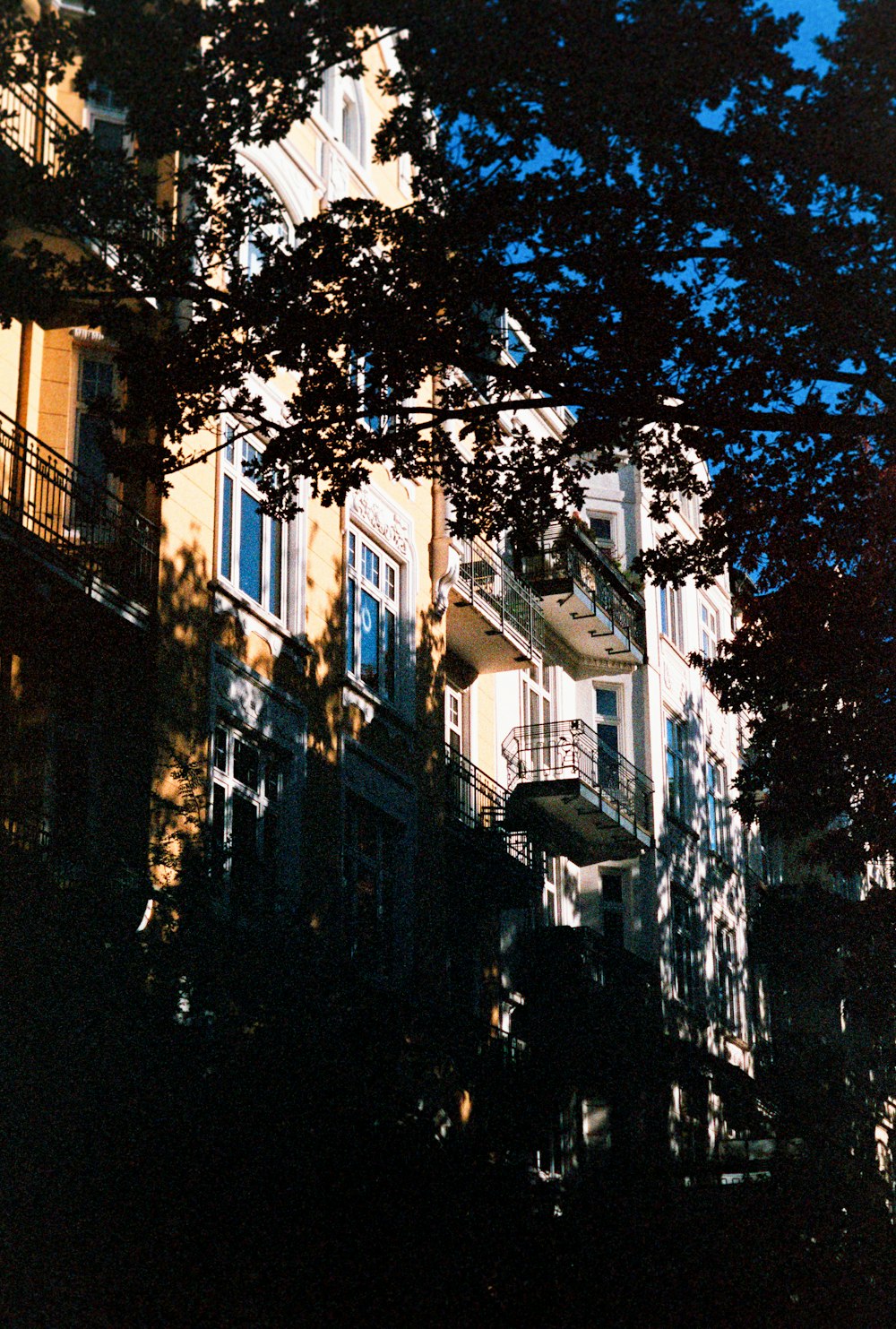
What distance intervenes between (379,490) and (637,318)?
1176 cm

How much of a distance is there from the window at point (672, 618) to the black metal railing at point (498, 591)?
699 centimetres

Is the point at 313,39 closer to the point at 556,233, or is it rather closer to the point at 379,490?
the point at 556,233

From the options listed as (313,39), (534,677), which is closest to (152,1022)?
(313,39)

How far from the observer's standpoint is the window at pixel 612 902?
3250 cm

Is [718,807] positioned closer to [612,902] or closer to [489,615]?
[612,902]

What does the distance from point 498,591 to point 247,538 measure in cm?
798

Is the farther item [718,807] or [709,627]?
[709,627]

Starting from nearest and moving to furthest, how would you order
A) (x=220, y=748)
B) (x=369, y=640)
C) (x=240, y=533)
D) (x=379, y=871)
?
1. (x=220, y=748)
2. (x=240, y=533)
3. (x=379, y=871)
4. (x=369, y=640)

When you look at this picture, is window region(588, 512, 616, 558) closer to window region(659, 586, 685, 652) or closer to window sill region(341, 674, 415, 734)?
window region(659, 586, 685, 652)

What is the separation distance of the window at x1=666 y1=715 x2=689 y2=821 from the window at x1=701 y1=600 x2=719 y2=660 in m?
3.44

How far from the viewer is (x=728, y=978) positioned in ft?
124

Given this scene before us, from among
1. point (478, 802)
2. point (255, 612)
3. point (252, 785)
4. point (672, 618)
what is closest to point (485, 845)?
point (478, 802)

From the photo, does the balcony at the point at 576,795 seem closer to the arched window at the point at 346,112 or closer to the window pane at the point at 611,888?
A: the window pane at the point at 611,888

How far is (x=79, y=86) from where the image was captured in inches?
476
